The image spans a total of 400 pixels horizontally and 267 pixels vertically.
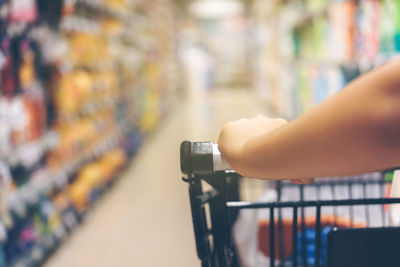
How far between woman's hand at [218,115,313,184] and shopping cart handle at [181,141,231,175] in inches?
1.0

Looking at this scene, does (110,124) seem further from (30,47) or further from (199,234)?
(199,234)

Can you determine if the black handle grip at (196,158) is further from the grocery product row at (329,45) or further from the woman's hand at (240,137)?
the grocery product row at (329,45)

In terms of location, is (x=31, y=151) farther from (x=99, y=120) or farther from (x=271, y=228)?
(x=271, y=228)

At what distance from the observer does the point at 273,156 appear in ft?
2.05

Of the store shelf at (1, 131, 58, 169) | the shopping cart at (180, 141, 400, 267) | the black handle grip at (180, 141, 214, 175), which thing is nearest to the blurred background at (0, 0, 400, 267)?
the store shelf at (1, 131, 58, 169)

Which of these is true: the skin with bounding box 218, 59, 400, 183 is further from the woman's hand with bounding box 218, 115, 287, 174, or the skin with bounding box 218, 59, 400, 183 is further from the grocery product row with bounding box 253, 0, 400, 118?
the grocery product row with bounding box 253, 0, 400, 118

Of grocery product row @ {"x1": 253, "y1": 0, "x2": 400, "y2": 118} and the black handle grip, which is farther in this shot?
grocery product row @ {"x1": 253, "y1": 0, "x2": 400, "y2": 118}

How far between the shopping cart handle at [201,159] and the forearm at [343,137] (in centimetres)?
8

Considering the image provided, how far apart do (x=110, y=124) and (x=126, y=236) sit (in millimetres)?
1736

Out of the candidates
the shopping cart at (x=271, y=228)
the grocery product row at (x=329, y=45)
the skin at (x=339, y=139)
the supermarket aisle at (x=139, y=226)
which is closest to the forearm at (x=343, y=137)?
the skin at (x=339, y=139)

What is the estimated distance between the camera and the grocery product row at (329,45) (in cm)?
236

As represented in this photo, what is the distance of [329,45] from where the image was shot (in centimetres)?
360

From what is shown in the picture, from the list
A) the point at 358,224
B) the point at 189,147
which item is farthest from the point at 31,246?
the point at 189,147

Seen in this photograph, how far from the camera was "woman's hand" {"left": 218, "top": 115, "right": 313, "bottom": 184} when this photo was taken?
673 millimetres
